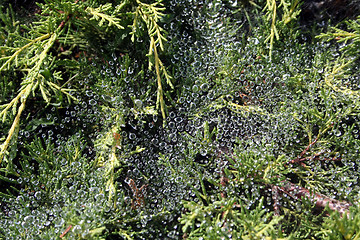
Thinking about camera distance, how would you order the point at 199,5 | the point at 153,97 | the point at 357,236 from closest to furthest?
the point at 357,236
the point at 153,97
the point at 199,5

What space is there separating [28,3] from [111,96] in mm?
1095

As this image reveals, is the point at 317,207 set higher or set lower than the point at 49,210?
lower

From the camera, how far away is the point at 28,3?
213cm

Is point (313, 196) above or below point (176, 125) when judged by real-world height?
below

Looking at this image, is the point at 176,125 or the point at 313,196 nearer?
the point at 313,196

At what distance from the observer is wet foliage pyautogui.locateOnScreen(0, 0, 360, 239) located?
143 cm

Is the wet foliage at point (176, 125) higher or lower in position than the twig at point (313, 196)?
higher

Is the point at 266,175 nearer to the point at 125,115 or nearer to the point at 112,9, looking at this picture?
the point at 125,115

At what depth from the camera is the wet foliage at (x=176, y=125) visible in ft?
4.71

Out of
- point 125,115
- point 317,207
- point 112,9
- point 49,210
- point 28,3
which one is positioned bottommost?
point 317,207

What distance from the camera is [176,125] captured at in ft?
5.48

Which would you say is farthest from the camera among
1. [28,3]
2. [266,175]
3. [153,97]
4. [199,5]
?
[28,3]

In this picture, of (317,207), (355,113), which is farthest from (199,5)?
(317,207)

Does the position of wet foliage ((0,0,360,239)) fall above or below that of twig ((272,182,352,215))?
above
